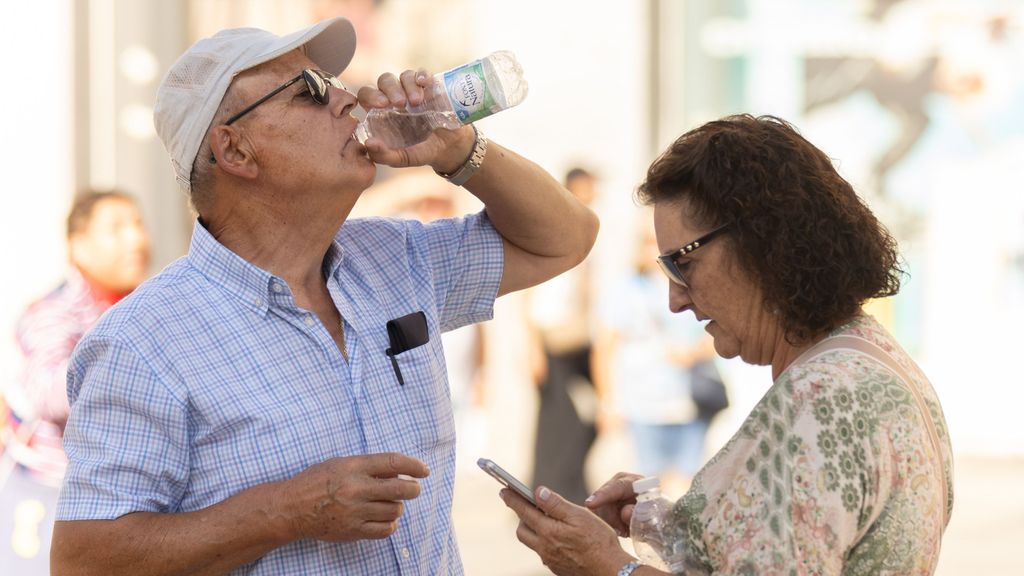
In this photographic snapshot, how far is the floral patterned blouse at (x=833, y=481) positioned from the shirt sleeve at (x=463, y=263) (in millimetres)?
919

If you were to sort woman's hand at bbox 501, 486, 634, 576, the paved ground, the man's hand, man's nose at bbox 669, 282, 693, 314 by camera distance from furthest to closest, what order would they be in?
the paved ground, man's nose at bbox 669, 282, 693, 314, woman's hand at bbox 501, 486, 634, 576, the man's hand

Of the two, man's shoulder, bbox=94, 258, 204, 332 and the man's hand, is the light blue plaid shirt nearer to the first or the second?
man's shoulder, bbox=94, 258, 204, 332

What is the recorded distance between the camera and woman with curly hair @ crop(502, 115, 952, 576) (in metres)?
2.06

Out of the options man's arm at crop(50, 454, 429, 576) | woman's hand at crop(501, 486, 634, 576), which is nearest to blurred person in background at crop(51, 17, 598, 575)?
man's arm at crop(50, 454, 429, 576)

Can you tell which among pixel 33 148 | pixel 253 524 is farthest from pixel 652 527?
pixel 33 148

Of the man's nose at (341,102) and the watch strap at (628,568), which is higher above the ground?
the man's nose at (341,102)

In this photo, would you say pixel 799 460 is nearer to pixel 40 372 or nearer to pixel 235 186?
pixel 235 186

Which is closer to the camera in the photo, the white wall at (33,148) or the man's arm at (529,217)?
the man's arm at (529,217)

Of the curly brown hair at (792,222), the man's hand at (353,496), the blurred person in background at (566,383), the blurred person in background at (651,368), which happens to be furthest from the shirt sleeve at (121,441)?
the blurred person in background at (651,368)

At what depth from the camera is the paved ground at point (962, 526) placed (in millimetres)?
6957

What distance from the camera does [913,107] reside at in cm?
966

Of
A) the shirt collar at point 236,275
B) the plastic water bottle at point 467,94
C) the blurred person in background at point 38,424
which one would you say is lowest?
the blurred person in background at point 38,424

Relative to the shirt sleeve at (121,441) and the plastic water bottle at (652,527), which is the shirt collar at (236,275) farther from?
the plastic water bottle at (652,527)

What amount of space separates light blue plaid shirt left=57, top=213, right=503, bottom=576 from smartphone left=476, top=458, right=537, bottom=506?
0.78 feet
